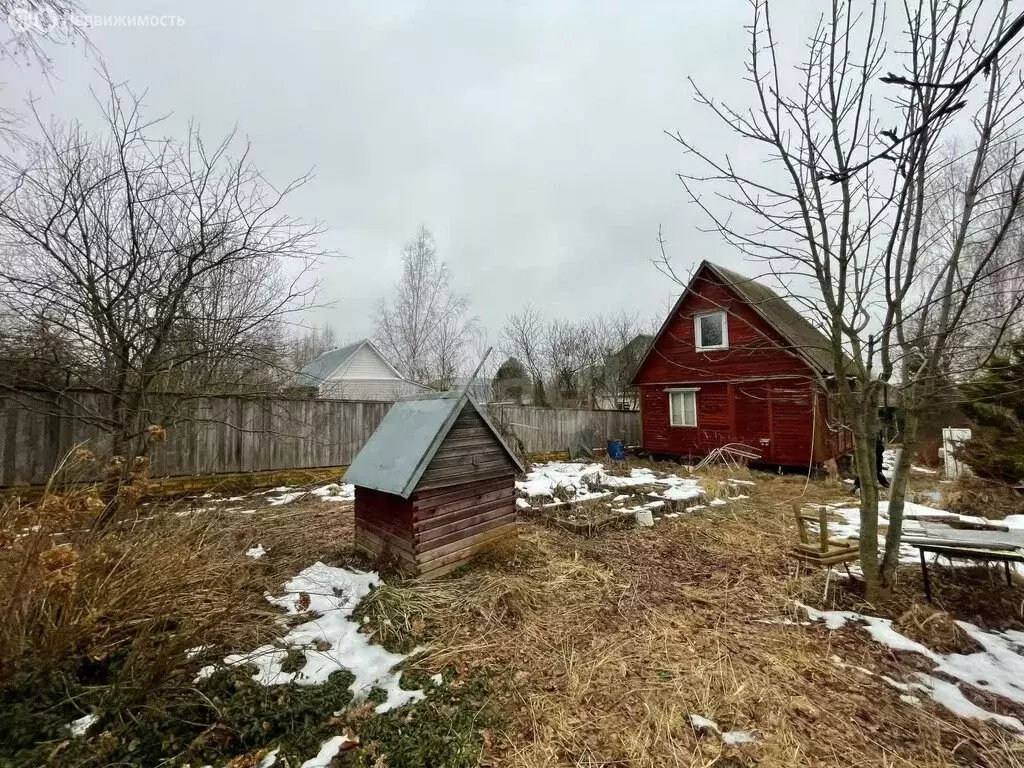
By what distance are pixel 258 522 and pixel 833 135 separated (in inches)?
350

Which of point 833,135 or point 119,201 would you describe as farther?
point 119,201

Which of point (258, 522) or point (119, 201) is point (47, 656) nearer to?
point (258, 522)

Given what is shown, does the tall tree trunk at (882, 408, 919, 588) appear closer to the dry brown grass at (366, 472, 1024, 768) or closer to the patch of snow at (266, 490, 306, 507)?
the dry brown grass at (366, 472, 1024, 768)

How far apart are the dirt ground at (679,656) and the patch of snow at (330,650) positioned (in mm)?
265

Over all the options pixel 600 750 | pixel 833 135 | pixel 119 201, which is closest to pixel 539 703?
pixel 600 750

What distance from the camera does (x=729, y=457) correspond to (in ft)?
44.5

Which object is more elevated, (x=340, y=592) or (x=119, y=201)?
(x=119, y=201)

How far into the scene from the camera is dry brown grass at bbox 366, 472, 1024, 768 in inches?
95.1

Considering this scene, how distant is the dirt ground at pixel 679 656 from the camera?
95.8 inches

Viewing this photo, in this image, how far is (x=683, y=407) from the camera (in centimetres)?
1566

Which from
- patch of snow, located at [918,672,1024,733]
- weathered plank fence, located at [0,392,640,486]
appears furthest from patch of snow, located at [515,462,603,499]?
patch of snow, located at [918,672,1024,733]

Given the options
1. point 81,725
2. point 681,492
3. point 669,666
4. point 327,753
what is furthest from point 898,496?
point 81,725

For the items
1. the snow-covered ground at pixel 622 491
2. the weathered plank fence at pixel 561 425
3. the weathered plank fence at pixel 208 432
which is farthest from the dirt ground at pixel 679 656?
the weathered plank fence at pixel 561 425

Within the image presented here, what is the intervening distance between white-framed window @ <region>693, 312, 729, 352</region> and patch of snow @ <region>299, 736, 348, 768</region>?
14.4 metres
